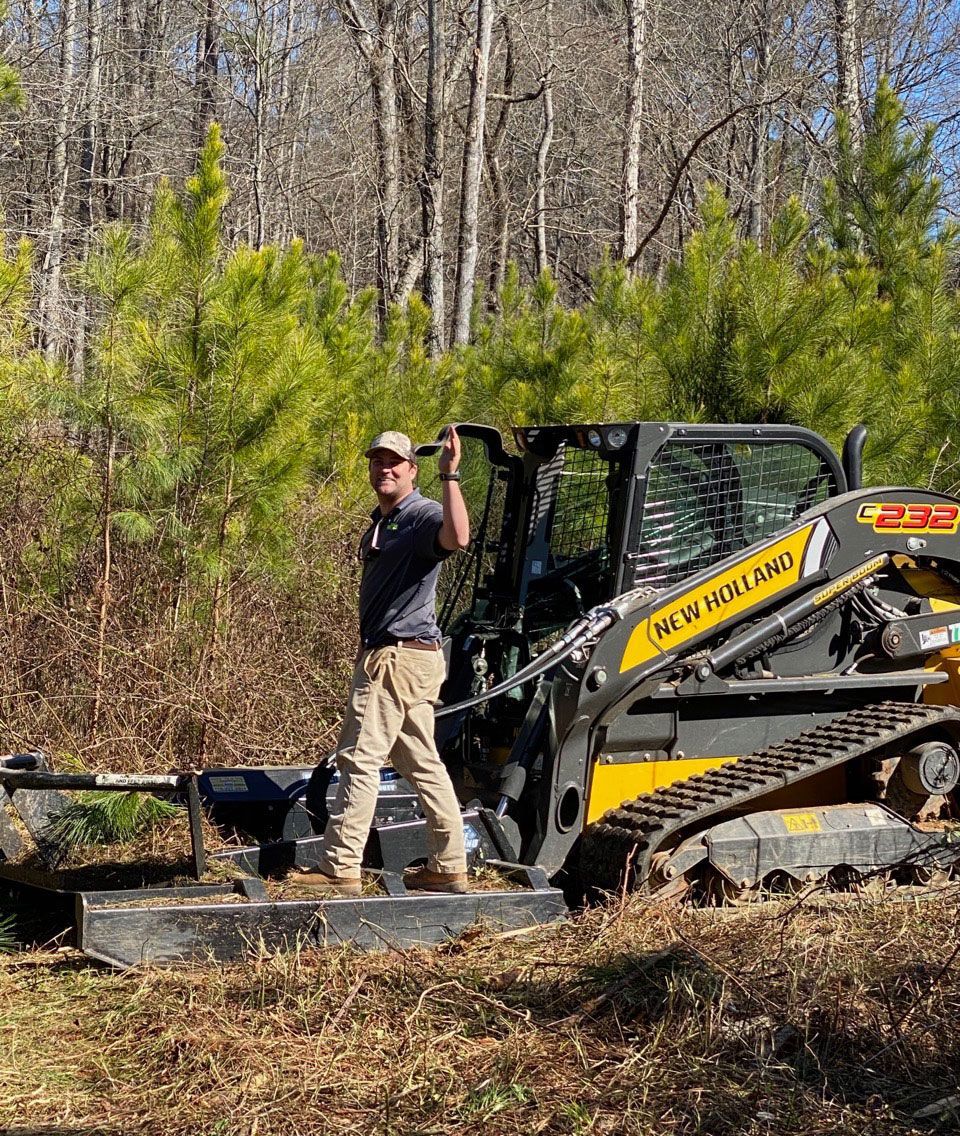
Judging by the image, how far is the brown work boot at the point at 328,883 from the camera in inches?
216

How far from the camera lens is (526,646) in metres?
6.74

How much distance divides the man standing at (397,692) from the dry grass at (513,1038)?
1.37 feet

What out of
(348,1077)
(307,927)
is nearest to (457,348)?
(307,927)

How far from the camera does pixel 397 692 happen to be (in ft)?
18.4

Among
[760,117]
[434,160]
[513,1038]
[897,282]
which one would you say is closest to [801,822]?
[513,1038]

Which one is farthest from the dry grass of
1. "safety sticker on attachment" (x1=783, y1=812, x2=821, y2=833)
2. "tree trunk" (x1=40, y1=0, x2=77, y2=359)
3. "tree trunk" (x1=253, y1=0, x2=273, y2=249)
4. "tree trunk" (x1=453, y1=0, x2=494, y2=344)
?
"tree trunk" (x1=253, y1=0, x2=273, y2=249)

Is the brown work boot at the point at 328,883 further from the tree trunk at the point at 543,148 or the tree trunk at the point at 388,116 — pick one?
the tree trunk at the point at 543,148

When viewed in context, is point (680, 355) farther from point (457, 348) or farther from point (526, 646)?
point (526, 646)

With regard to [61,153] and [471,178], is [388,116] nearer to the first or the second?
[471,178]

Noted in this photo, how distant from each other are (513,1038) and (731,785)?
2100 millimetres

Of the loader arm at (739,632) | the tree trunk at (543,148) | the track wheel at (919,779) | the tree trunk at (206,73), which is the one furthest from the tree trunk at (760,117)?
the track wheel at (919,779)

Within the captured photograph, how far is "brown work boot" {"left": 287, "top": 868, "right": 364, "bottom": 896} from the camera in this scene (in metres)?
5.49

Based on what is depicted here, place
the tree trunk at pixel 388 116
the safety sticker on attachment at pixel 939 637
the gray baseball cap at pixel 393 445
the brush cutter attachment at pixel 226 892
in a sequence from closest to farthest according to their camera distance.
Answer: the brush cutter attachment at pixel 226 892
the gray baseball cap at pixel 393 445
the safety sticker on attachment at pixel 939 637
the tree trunk at pixel 388 116

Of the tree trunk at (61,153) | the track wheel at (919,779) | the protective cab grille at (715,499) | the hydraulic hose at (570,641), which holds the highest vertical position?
the tree trunk at (61,153)
